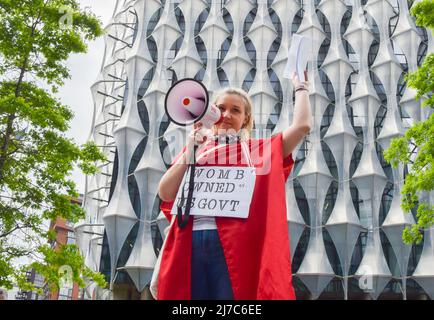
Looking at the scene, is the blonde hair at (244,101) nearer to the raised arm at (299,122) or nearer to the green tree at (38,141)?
the raised arm at (299,122)

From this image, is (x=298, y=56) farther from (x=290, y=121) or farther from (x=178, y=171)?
(x=290, y=121)

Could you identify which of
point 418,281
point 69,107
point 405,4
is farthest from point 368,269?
point 69,107

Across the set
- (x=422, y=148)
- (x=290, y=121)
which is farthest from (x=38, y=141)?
(x=290, y=121)

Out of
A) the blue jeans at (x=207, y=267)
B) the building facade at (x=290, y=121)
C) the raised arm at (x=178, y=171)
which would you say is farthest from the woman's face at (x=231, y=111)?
the building facade at (x=290, y=121)

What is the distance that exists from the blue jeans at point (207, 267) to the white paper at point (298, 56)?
0.98 meters

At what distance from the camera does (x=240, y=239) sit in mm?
2443

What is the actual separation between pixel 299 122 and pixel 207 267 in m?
0.91

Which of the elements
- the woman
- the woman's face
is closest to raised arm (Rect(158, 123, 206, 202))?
the woman

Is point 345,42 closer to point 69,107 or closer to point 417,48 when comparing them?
point 417,48

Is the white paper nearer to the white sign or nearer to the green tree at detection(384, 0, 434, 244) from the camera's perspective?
the white sign

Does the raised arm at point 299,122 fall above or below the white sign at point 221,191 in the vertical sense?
A: above

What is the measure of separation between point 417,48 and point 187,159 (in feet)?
82.6

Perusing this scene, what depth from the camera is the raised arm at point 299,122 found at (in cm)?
259

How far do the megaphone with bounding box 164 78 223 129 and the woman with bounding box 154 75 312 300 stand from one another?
0.09 meters
